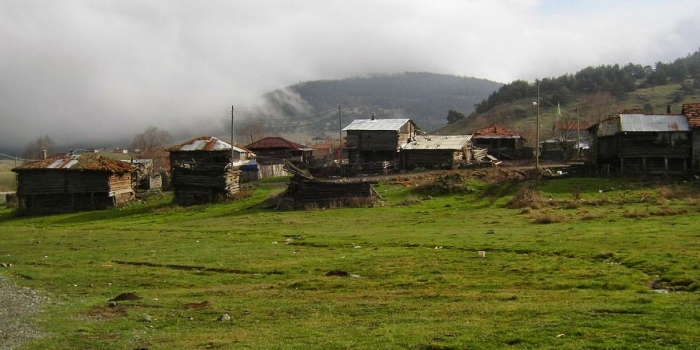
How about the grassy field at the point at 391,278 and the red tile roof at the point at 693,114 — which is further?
the red tile roof at the point at 693,114

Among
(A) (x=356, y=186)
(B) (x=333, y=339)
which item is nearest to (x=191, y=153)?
(A) (x=356, y=186)

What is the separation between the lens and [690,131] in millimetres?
63750

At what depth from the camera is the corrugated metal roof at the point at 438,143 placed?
87750 mm

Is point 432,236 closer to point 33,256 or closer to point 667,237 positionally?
point 667,237

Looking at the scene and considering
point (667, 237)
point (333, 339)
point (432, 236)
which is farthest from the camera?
point (432, 236)

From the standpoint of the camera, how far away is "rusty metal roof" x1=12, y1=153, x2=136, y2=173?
240 ft

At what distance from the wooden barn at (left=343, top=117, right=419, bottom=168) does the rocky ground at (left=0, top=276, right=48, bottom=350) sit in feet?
232

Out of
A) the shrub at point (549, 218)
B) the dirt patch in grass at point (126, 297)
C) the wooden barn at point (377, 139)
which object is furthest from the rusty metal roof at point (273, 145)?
the dirt patch in grass at point (126, 297)

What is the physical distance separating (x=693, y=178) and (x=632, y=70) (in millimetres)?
148424

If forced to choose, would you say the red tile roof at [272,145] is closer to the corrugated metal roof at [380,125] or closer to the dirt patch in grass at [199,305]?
the corrugated metal roof at [380,125]

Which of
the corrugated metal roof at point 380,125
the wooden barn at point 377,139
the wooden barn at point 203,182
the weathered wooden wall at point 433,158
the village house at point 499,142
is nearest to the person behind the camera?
the wooden barn at point 203,182

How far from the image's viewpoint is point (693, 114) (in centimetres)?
6562

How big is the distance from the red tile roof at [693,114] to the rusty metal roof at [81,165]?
60.4 m

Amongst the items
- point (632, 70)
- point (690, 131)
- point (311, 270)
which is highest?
point (632, 70)
